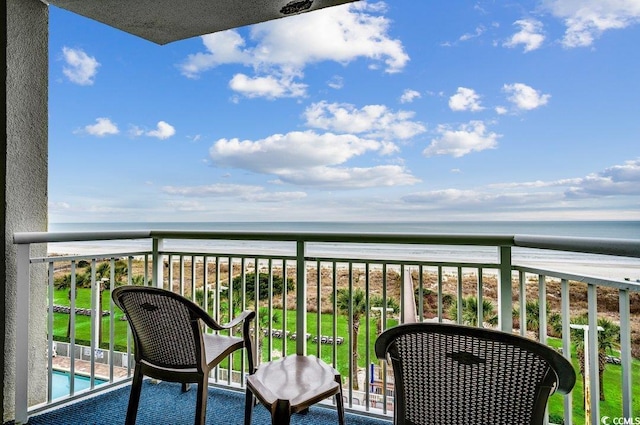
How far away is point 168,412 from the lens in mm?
2330

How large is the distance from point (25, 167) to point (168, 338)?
1525mm

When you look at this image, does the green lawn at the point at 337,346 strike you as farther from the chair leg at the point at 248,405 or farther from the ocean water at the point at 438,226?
the chair leg at the point at 248,405

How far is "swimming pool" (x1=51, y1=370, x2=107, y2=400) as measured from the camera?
8.22ft

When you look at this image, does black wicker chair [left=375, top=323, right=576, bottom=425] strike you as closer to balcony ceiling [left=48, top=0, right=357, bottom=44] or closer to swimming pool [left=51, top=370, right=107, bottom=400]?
balcony ceiling [left=48, top=0, right=357, bottom=44]

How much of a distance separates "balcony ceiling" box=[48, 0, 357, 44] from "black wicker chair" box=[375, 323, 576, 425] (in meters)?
2.31

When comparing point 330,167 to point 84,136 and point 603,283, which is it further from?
point 603,283

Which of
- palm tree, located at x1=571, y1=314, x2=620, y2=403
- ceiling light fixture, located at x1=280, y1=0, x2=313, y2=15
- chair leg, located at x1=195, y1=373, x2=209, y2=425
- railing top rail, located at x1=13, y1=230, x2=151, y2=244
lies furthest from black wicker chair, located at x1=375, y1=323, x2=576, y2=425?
palm tree, located at x1=571, y1=314, x2=620, y2=403

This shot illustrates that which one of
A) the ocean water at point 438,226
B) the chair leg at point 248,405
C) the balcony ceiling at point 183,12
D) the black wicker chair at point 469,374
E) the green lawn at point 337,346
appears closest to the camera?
the black wicker chair at point 469,374

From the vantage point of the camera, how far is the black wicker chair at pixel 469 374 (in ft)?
3.10

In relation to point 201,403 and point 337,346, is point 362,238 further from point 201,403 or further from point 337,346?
point 337,346

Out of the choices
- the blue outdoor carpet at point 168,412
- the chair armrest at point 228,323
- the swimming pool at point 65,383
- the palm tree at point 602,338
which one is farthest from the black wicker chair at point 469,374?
the palm tree at point 602,338

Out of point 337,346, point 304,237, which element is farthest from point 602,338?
point 304,237

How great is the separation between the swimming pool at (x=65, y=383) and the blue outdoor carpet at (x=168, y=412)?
18 cm

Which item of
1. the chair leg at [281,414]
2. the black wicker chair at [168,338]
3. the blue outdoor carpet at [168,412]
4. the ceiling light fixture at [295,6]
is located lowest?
the blue outdoor carpet at [168,412]
